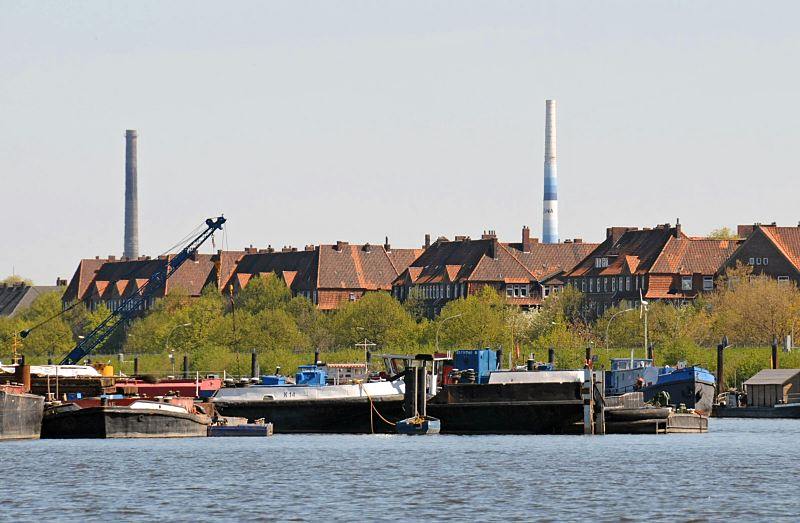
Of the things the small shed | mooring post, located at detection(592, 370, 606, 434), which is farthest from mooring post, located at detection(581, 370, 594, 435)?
the small shed

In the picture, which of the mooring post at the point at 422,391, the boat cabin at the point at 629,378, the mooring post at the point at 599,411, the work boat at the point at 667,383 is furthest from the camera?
the work boat at the point at 667,383

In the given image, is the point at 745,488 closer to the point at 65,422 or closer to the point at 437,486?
the point at 437,486

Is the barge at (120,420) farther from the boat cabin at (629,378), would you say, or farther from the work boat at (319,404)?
the boat cabin at (629,378)

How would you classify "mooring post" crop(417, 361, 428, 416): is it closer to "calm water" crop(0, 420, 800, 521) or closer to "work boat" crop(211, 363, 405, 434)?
"calm water" crop(0, 420, 800, 521)

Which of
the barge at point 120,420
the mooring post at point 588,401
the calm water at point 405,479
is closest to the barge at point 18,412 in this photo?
the calm water at point 405,479

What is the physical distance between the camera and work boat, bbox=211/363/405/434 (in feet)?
356

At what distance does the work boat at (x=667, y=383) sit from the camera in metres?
126

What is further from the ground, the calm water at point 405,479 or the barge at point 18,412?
the barge at point 18,412

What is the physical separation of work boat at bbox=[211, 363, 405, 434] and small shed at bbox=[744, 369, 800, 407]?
139ft

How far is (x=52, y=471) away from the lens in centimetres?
7850

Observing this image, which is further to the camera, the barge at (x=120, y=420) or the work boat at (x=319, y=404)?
the work boat at (x=319, y=404)

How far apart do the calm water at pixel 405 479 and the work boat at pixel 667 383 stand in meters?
22.5

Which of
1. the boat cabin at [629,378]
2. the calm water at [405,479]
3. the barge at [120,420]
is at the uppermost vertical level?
the boat cabin at [629,378]

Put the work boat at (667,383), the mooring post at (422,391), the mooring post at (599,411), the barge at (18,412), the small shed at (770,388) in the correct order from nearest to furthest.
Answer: the barge at (18,412) < the mooring post at (599,411) < the mooring post at (422,391) < the work boat at (667,383) < the small shed at (770,388)
